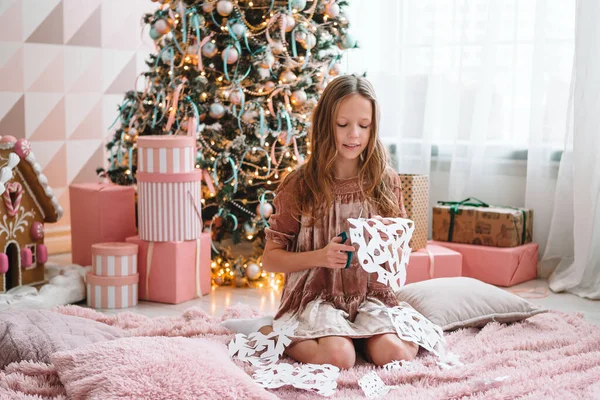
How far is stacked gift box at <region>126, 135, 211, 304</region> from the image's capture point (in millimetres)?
3016

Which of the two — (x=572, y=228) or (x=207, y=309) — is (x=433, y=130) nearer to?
(x=572, y=228)

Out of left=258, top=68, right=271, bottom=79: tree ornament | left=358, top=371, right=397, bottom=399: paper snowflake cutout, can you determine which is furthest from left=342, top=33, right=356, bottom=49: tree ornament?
left=358, top=371, right=397, bottom=399: paper snowflake cutout

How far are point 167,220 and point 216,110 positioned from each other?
0.53 m

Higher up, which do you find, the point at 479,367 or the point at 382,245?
the point at 382,245

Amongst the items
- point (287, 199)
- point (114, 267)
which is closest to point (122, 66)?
point (114, 267)

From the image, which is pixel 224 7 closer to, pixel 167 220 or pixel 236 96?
pixel 236 96

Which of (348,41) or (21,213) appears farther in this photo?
(348,41)

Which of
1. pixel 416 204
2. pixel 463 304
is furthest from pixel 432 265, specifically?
pixel 463 304

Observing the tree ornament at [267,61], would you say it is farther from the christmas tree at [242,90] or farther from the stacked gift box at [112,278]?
the stacked gift box at [112,278]

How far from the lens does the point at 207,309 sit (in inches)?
115

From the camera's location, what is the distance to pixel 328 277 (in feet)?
7.32

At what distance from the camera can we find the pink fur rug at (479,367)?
6.06ft

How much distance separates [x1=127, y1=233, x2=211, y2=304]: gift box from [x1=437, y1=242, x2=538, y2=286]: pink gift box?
125 centimetres

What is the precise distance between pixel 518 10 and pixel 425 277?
138cm
